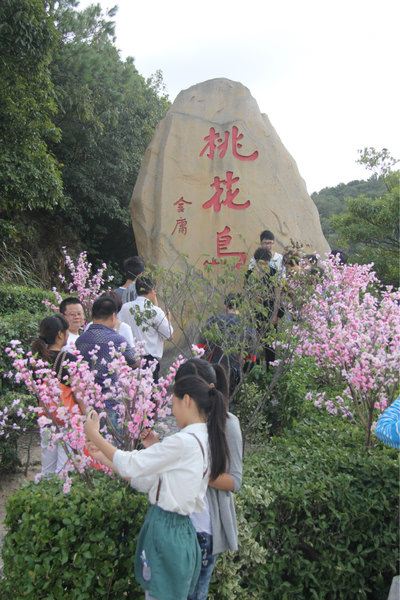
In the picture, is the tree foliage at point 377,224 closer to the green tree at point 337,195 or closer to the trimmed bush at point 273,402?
the green tree at point 337,195

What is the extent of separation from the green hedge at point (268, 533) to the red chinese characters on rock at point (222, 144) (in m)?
4.70

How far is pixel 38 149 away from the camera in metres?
9.32

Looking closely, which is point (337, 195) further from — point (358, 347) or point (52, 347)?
point (52, 347)

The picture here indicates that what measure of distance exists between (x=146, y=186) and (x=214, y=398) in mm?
5965

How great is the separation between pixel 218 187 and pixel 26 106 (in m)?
3.29

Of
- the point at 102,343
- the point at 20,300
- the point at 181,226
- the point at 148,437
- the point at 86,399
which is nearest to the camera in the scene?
the point at 86,399

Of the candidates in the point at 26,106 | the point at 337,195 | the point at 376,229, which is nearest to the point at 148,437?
the point at 26,106

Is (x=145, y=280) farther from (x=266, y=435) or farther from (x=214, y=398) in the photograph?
(x=214, y=398)

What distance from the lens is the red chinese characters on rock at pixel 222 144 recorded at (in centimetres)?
747

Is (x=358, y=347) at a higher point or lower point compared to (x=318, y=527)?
higher

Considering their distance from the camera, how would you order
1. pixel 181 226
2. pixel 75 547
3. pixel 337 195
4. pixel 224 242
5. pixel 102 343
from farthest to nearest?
pixel 337 195 → pixel 181 226 → pixel 224 242 → pixel 102 343 → pixel 75 547

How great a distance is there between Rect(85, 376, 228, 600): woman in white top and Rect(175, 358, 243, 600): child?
8 cm

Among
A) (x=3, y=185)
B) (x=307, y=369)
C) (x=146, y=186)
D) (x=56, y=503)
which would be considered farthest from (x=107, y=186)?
(x=56, y=503)

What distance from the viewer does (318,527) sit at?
2875 mm
